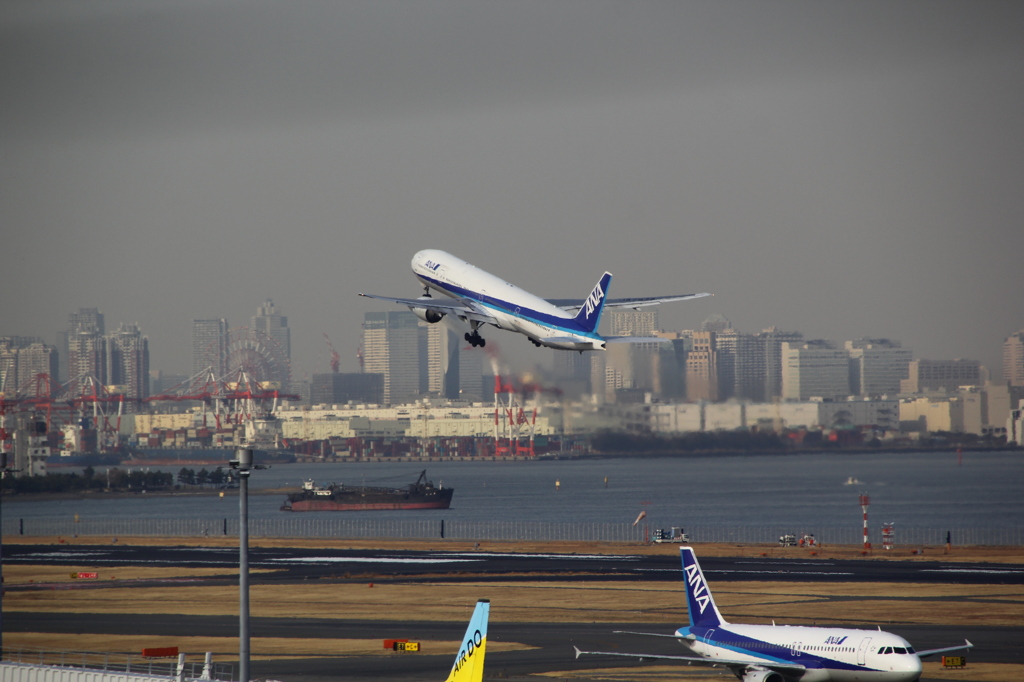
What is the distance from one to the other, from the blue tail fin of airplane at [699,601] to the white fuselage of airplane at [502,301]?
3500 cm

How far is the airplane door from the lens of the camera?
49219mm

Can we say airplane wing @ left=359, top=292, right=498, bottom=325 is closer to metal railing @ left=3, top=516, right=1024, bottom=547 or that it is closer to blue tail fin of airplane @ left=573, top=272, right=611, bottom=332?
blue tail fin of airplane @ left=573, top=272, right=611, bottom=332

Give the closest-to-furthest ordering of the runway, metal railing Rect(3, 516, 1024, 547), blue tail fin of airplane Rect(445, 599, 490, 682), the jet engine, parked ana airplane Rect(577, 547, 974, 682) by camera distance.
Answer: blue tail fin of airplane Rect(445, 599, 490, 682), parked ana airplane Rect(577, 547, 974, 682), the runway, the jet engine, metal railing Rect(3, 516, 1024, 547)

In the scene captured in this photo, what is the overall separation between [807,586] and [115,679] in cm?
5874

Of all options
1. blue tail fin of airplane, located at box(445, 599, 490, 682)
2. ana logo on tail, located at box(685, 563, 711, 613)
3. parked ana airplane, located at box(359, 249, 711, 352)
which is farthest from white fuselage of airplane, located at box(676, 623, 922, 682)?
parked ana airplane, located at box(359, 249, 711, 352)

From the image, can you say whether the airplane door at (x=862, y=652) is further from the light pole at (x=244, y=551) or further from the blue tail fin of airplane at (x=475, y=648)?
the light pole at (x=244, y=551)

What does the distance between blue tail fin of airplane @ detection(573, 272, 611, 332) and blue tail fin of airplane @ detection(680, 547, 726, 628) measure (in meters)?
39.2

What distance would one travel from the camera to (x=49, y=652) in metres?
68.6

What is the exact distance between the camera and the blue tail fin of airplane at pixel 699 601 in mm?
54594

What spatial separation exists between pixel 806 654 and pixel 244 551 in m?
23.6

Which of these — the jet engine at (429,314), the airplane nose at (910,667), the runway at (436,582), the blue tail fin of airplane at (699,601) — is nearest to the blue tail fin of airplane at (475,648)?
the blue tail fin of airplane at (699,601)

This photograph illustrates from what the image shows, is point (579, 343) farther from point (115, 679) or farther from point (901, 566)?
point (115, 679)

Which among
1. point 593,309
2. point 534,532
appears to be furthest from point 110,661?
point 534,532

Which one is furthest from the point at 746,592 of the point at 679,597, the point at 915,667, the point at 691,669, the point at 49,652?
the point at 49,652
